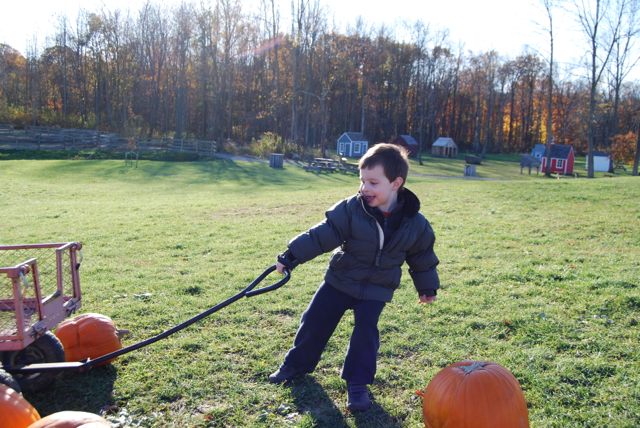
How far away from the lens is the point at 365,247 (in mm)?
3279

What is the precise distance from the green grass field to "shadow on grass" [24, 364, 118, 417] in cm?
1

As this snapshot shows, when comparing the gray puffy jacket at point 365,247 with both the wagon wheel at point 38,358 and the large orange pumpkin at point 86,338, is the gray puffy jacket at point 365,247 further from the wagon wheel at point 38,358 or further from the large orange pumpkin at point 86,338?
the wagon wheel at point 38,358

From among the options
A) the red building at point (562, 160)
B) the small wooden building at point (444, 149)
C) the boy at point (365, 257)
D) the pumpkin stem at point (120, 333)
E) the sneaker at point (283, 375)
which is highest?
the small wooden building at point (444, 149)

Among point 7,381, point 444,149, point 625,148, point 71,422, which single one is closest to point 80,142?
point 7,381

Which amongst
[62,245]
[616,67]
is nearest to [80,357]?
[62,245]

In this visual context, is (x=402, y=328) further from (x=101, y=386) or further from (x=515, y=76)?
(x=515, y=76)

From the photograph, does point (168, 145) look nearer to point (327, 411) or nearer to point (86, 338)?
point (86, 338)

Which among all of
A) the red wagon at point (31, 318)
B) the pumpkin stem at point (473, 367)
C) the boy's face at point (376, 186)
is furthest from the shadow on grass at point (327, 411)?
the red wagon at point (31, 318)

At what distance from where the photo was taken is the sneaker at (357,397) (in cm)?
308

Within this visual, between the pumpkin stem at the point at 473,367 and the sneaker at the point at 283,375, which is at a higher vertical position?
the pumpkin stem at the point at 473,367

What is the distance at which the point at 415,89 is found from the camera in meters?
72.8

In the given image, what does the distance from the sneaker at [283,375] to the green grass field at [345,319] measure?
0.08 metres

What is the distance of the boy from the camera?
3268 mm

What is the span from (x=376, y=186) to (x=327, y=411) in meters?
1.67
